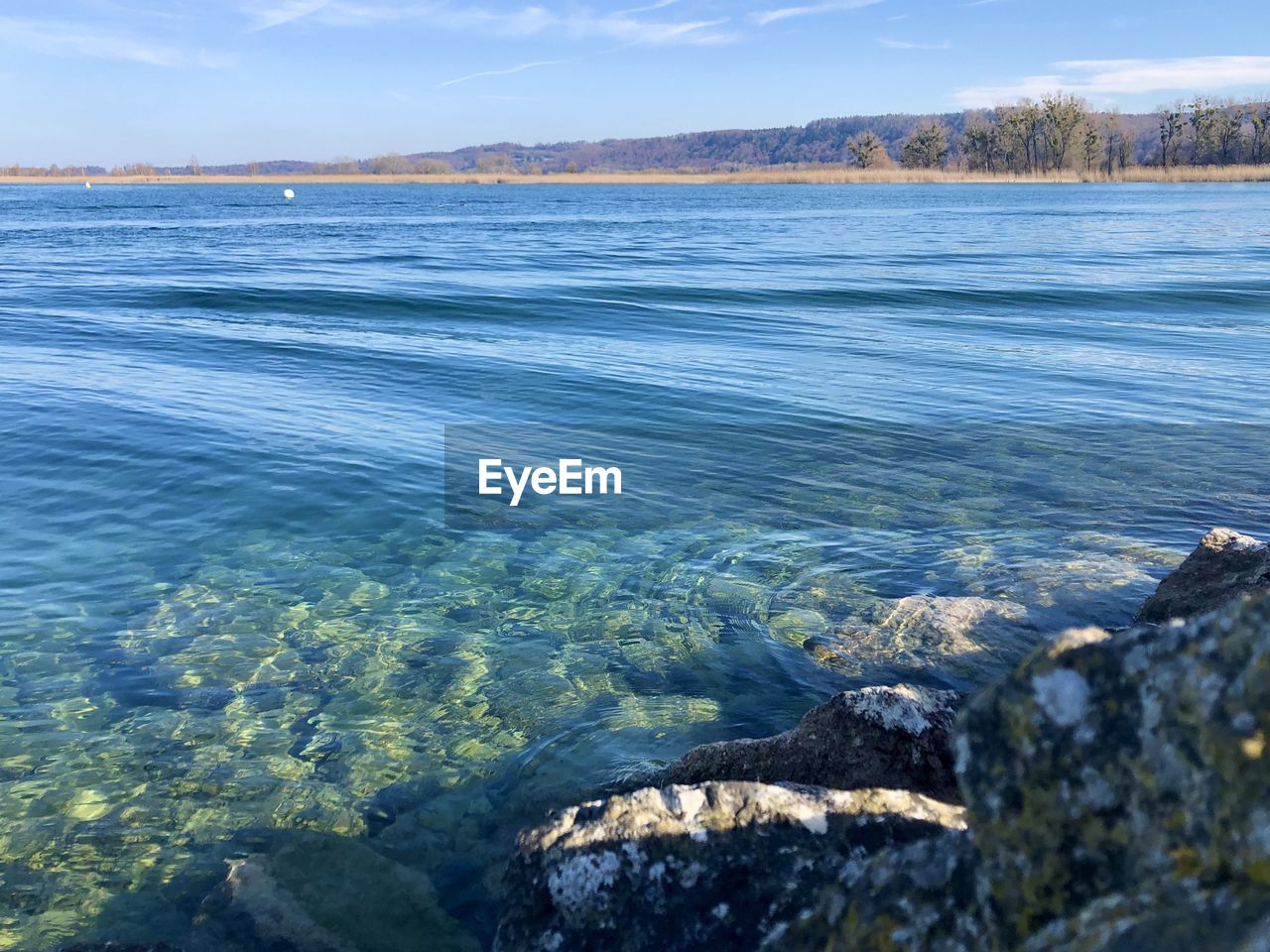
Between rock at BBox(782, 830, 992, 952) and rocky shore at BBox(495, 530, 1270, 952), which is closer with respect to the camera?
rocky shore at BBox(495, 530, 1270, 952)

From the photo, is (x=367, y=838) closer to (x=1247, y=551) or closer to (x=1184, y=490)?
(x=1247, y=551)

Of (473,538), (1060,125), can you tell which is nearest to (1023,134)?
(1060,125)

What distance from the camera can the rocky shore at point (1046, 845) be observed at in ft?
6.15

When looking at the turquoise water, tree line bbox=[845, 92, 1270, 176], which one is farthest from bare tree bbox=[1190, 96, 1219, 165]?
the turquoise water

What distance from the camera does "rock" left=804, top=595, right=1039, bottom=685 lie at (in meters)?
6.32

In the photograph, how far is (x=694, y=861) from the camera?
10.2ft

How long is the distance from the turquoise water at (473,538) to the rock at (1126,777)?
2.61 metres

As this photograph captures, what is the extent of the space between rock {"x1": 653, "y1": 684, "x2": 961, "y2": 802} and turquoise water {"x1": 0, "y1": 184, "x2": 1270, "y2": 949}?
972 millimetres

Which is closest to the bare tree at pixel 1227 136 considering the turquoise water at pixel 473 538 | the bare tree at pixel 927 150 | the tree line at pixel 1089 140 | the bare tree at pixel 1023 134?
the tree line at pixel 1089 140

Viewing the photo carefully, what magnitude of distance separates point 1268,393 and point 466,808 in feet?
48.1

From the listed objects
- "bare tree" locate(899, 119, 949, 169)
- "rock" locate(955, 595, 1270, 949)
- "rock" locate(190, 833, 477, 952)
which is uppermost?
"bare tree" locate(899, 119, 949, 169)

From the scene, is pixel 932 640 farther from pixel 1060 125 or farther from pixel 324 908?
pixel 1060 125

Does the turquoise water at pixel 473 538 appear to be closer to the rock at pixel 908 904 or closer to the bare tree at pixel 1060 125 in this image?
the rock at pixel 908 904

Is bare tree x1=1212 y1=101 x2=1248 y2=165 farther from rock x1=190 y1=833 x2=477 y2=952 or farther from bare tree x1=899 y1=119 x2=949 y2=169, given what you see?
rock x1=190 y1=833 x2=477 y2=952
